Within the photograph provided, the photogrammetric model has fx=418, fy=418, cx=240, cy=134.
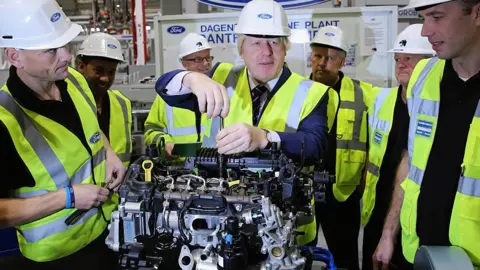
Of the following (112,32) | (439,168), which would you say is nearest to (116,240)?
(439,168)

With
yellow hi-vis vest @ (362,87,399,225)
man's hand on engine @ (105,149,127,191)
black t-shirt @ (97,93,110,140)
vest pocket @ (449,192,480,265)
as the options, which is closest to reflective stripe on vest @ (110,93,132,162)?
black t-shirt @ (97,93,110,140)

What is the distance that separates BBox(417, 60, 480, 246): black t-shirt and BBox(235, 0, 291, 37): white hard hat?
2.34ft

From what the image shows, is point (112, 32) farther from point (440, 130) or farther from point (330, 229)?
point (440, 130)

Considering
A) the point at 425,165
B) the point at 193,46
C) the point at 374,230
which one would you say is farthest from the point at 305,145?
the point at 193,46

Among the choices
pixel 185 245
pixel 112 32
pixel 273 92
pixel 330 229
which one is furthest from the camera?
pixel 112 32

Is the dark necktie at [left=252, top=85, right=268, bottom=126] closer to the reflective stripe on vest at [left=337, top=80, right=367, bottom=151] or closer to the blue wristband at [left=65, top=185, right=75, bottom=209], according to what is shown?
the blue wristband at [left=65, top=185, right=75, bottom=209]

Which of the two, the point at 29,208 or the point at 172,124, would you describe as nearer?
the point at 29,208

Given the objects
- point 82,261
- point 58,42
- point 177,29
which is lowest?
point 82,261

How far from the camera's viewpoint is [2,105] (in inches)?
59.1

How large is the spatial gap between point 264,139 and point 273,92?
0.40 m

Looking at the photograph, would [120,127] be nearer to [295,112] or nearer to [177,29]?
[295,112]

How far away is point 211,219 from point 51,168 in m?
0.72

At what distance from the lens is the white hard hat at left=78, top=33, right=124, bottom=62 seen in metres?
2.71

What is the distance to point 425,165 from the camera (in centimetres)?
155
